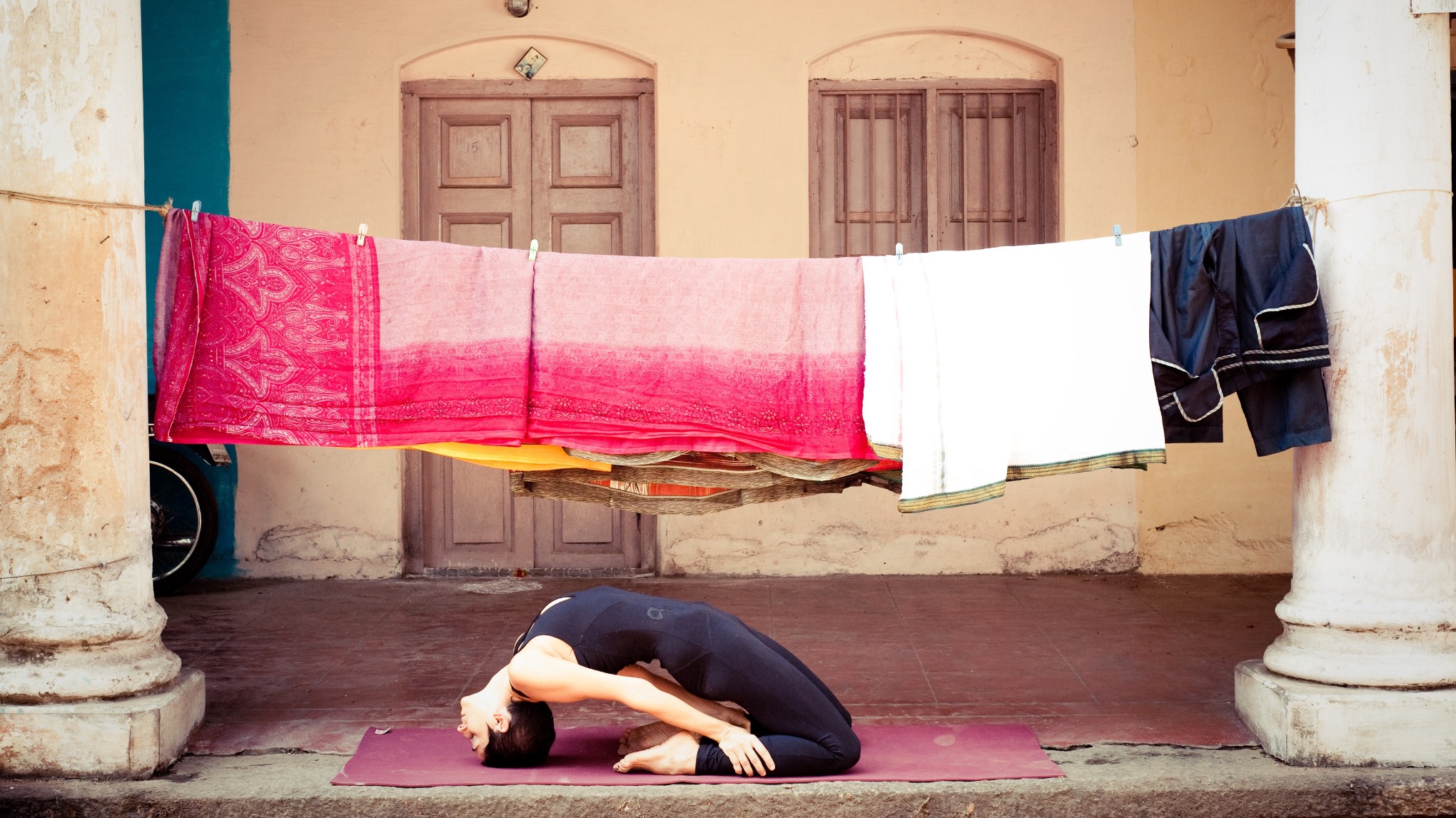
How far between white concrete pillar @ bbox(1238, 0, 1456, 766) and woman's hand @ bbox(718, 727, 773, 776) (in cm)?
172

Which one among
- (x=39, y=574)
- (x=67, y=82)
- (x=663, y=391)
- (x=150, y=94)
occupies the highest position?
(x=150, y=94)

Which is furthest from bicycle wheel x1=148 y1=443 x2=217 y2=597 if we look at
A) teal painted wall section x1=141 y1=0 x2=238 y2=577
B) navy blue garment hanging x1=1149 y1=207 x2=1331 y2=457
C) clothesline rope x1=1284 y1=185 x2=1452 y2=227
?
clothesline rope x1=1284 y1=185 x2=1452 y2=227

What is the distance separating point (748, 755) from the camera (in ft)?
12.5

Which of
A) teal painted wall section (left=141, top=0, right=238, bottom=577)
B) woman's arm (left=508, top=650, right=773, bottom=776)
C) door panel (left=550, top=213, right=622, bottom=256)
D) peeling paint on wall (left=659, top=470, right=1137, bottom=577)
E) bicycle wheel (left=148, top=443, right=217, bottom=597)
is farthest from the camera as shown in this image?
door panel (left=550, top=213, right=622, bottom=256)

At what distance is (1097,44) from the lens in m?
6.82

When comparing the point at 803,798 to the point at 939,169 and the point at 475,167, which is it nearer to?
the point at 939,169

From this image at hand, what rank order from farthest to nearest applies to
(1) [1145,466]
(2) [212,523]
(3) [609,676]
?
(2) [212,523], (1) [1145,466], (3) [609,676]

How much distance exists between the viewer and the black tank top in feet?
12.5

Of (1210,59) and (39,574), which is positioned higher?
(1210,59)

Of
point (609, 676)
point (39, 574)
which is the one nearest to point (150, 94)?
point (39, 574)

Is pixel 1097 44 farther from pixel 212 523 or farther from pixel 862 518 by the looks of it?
pixel 212 523

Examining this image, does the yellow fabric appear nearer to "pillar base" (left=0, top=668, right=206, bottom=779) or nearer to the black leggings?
the black leggings

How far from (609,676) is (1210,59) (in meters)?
5.13

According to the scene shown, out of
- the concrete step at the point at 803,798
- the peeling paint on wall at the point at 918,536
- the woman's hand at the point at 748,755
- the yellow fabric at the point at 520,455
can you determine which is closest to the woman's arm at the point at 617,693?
the woman's hand at the point at 748,755
